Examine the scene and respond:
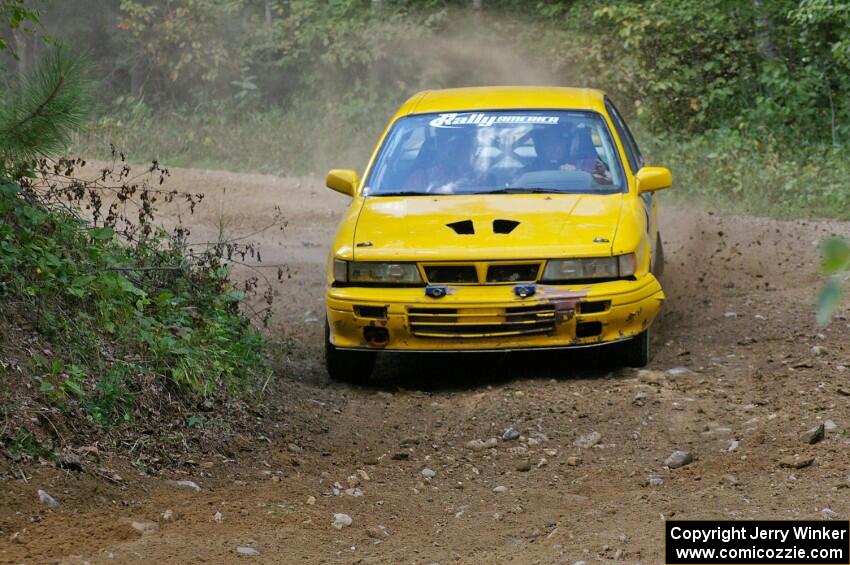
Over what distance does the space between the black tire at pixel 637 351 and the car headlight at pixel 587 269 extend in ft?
1.53

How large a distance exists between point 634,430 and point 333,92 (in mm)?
16943

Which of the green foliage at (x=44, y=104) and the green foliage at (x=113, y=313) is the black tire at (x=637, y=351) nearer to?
the green foliage at (x=113, y=313)

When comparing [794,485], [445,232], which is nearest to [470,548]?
[794,485]

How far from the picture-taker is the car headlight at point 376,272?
697cm

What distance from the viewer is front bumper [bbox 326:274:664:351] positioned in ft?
22.5

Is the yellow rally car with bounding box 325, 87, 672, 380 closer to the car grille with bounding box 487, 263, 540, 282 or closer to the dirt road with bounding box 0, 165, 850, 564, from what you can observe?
the car grille with bounding box 487, 263, 540, 282

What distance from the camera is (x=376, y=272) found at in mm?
7039

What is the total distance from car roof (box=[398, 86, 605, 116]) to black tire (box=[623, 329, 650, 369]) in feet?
6.31

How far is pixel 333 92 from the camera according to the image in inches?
881

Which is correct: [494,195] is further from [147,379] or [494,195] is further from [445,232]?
[147,379]

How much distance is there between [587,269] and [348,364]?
5.23ft

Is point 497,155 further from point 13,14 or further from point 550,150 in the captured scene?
point 13,14

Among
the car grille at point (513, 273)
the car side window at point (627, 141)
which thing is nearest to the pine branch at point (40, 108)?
the car grille at point (513, 273)

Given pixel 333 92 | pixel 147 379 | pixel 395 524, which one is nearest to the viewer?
pixel 395 524
